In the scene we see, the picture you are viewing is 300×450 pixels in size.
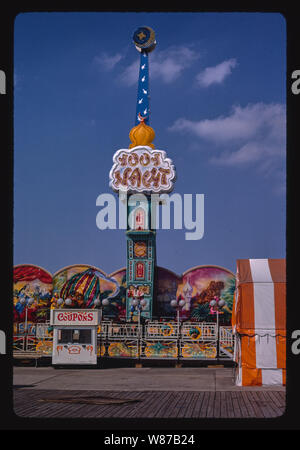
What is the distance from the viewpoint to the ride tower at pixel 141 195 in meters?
35.4

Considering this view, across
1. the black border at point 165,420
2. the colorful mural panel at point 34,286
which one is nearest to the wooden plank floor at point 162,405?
the black border at point 165,420

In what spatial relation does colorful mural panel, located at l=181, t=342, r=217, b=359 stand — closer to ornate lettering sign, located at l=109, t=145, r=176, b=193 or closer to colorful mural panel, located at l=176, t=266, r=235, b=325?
colorful mural panel, located at l=176, t=266, r=235, b=325

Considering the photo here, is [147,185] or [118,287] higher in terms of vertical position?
[147,185]

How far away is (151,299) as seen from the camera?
3512 cm

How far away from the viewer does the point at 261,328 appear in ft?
44.4

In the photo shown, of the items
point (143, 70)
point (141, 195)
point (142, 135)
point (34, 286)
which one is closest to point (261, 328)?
point (141, 195)

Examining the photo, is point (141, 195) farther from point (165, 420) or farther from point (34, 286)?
point (165, 420)

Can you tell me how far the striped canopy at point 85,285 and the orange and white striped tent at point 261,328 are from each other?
2278 cm

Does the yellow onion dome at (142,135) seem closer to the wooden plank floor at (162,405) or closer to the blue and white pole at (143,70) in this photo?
the blue and white pole at (143,70)

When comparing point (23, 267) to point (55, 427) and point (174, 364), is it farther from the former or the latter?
point (55, 427)

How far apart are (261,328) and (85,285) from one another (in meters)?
23.7
